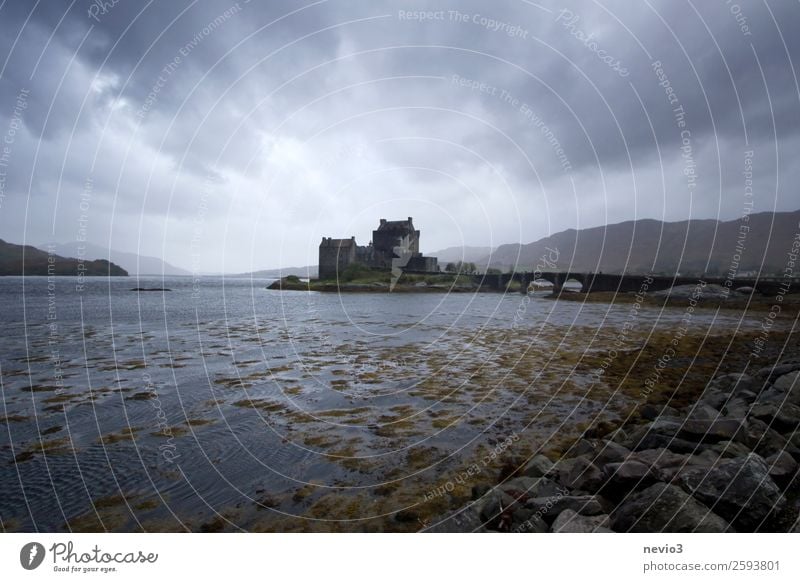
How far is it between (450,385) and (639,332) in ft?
71.1

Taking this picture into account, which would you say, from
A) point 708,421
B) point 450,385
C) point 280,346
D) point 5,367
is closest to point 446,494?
point 708,421

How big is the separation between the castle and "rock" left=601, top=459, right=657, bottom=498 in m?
113

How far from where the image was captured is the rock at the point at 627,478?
18.5ft

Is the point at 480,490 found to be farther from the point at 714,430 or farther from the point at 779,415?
the point at 779,415

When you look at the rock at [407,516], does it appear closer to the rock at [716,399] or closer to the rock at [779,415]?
the rock at [779,415]

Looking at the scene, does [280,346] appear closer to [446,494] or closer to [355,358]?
[355,358]

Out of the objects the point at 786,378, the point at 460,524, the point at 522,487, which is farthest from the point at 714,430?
the point at 460,524

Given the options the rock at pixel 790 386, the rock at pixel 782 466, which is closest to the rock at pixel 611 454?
the rock at pixel 782 466

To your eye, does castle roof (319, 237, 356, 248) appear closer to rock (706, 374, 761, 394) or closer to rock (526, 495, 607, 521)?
rock (706, 374, 761, 394)

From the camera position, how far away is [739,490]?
16.1 ft

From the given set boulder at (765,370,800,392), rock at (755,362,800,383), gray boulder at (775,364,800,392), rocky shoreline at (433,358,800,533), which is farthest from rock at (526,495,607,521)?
rock at (755,362,800,383)

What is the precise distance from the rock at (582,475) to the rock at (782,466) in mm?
2305

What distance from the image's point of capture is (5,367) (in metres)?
15.1

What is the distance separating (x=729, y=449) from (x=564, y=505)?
10.5 feet
